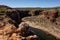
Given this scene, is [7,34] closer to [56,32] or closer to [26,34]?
[26,34]

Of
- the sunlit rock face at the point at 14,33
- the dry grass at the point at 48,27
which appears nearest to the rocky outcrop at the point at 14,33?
the sunlit rock face at the point at 14,33

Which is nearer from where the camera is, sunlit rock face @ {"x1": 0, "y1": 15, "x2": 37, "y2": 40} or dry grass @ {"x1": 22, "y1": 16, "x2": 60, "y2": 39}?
sunlit rock face @ {"x1": 0, "y1": 15, "x2": 37, "y2": 40}

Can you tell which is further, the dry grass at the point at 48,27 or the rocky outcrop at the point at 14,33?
the dry grass at the point at 48,27

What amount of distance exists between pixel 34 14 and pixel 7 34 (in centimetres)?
13495

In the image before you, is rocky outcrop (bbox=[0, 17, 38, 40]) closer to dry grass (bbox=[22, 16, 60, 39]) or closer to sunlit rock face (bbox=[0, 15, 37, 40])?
sunlit rock face (bbox=[0, 15, 37, 40])

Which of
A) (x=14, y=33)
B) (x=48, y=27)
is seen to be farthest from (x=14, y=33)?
(x=48, y=27)

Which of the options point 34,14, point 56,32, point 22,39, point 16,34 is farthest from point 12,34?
point 34,14

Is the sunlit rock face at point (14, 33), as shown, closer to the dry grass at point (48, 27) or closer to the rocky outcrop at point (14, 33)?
the rocky outcrop at point (14, 33)

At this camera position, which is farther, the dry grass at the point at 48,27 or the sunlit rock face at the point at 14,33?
the dry grass at the point at 48,27

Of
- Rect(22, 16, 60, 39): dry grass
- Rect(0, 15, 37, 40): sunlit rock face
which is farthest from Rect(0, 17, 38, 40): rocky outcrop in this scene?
Rect(22, 16, 60, 39): dry grass

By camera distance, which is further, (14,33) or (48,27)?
(48,27)

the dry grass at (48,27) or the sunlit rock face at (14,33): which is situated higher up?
the sunlit rock face at (14,33)

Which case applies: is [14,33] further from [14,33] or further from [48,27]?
[48,27]

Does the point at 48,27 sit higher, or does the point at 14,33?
the point at 14,33
